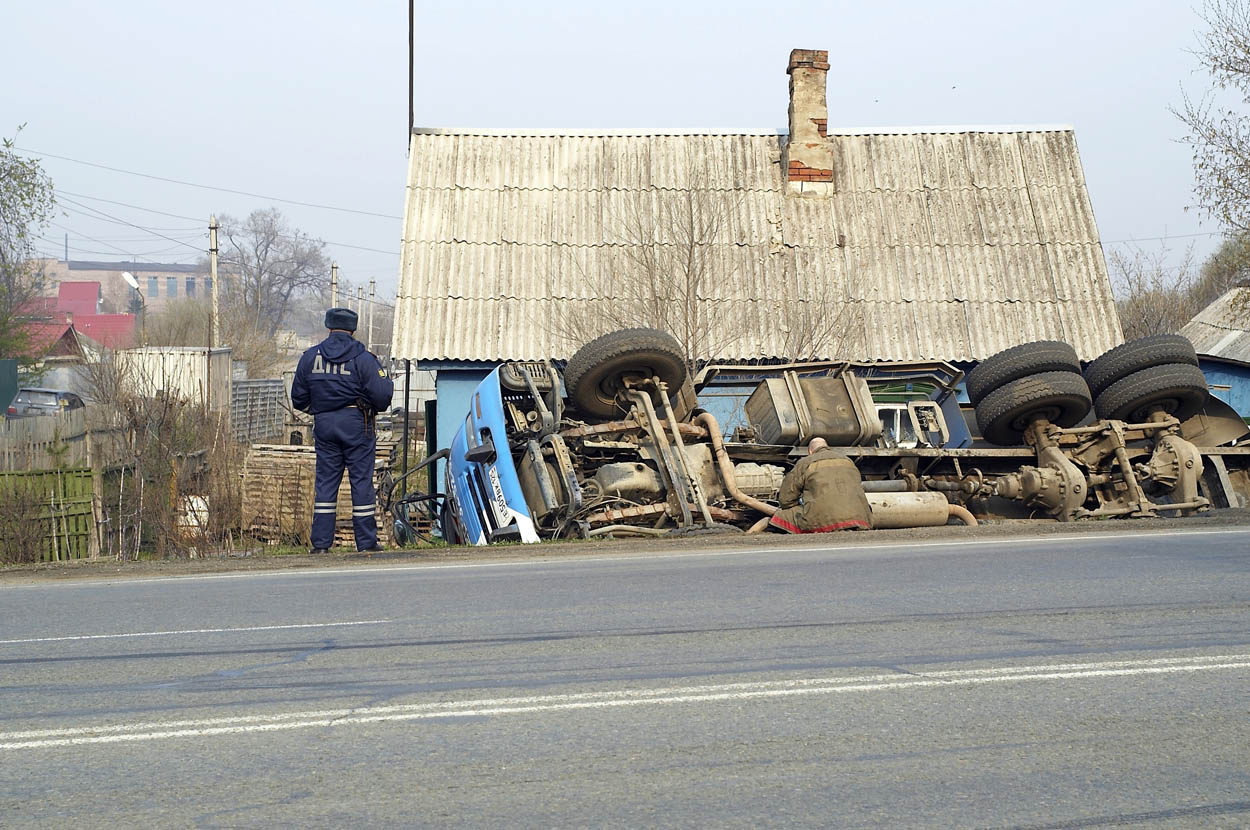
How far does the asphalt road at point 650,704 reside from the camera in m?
3.49

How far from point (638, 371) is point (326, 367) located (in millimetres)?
3480

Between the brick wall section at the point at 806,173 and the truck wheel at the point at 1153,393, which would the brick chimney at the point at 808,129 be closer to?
the brick wall section at the point at 806,173

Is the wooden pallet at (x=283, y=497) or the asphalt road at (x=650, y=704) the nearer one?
the asphalt road at (x=650, y=704)

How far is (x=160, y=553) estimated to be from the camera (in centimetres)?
1334

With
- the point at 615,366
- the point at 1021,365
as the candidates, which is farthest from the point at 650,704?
the point at 1021,365

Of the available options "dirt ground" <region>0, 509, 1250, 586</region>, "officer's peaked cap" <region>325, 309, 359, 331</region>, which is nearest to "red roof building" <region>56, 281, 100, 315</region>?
"officer's peaked cap" <region>325, 309, 359, 331</region>

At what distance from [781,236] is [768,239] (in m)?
0.25

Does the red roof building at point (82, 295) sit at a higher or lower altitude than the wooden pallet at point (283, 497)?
higher

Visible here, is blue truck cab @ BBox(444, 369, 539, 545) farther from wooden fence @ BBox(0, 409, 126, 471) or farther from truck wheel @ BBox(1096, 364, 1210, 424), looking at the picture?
truck wheel @ BBox(1096, 364, 1210, 424)

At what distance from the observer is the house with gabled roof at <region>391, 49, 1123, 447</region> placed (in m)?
19.7

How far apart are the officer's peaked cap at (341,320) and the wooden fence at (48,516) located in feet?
19.9

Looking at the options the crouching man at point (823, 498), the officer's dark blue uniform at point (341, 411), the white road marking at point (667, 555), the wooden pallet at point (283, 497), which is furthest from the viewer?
the wooden pallet at point (283, 497)

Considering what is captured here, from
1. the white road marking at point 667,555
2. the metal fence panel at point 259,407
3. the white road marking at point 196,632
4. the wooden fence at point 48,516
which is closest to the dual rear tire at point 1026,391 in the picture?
the white road marking at point 667,555

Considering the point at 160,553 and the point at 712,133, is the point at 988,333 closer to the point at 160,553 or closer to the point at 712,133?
the point at 712,133
